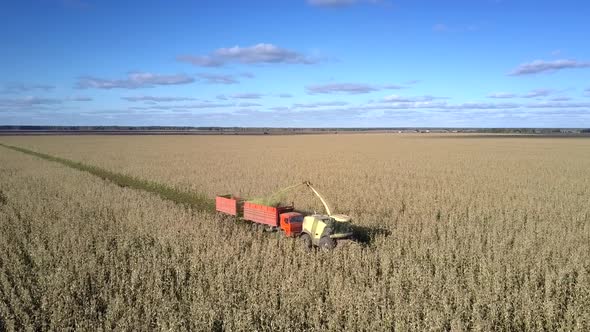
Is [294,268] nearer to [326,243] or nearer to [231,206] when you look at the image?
[326,243]

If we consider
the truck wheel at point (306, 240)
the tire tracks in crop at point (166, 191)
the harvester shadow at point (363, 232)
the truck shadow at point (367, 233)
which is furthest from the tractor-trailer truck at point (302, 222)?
the tire tracks in crop at point (166, 191)

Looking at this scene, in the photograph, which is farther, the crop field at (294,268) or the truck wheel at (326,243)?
the truck wheel at (326,243)

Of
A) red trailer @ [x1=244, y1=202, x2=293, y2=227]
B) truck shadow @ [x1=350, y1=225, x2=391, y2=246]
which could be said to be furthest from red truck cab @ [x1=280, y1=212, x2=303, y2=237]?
truck shadow @ [x1=350, y1=225, x2=391, y2=246]

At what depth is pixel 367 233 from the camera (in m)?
10.9

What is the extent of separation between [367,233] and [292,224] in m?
2.12

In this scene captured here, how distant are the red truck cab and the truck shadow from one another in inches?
53.7

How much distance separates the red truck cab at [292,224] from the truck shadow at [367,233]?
1364mm

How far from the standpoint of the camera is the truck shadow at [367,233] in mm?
10320

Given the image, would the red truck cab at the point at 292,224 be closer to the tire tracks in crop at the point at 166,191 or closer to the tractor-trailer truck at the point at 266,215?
the tractor-trailer truck at the point at 266,215

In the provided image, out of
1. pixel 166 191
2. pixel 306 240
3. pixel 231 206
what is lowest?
pixel 166 191

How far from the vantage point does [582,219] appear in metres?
12.3

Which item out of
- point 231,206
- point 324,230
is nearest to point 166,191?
point 231,206

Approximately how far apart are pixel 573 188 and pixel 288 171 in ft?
48.1

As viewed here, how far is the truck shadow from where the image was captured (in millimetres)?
10320
